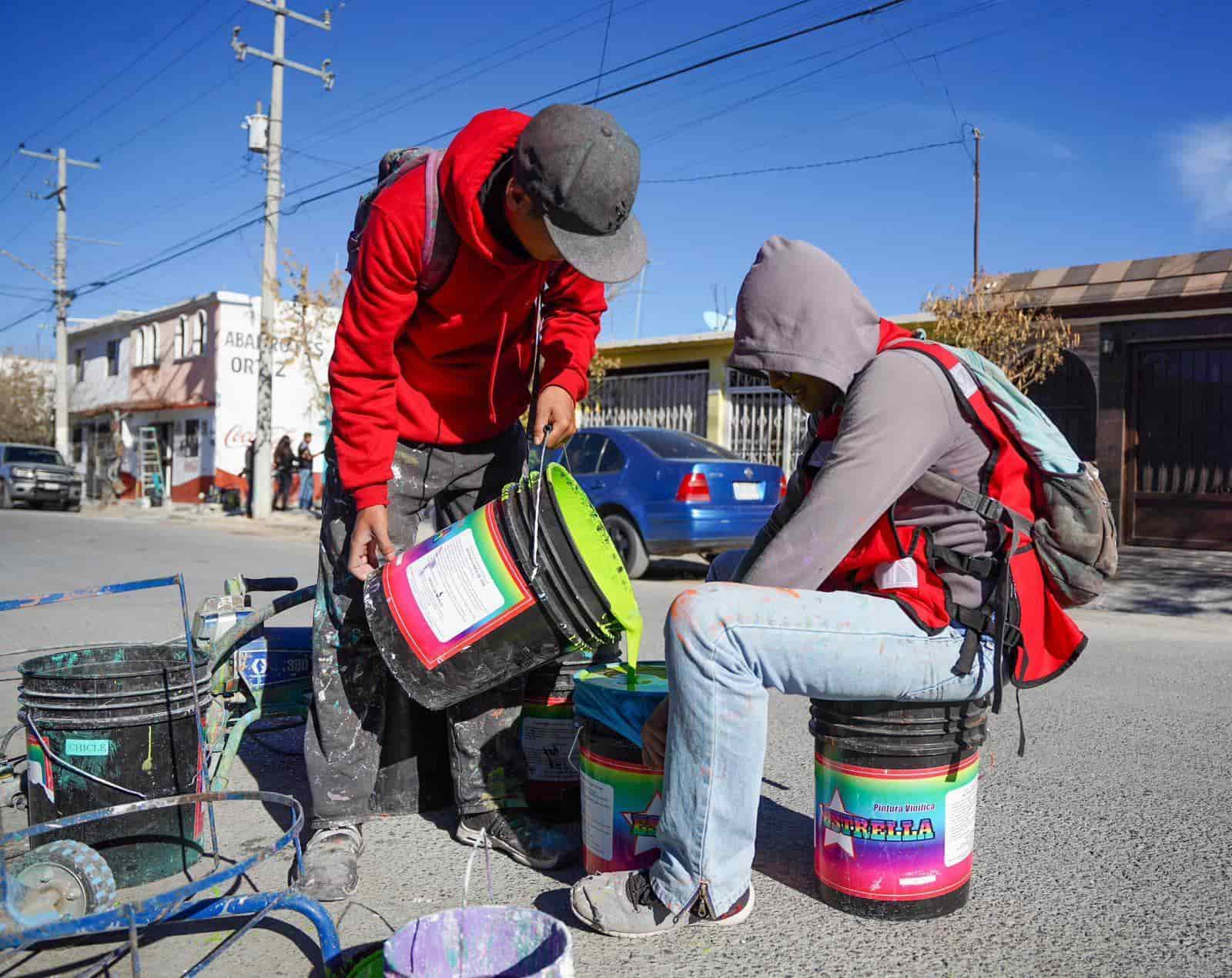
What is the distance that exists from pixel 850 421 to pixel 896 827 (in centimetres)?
92

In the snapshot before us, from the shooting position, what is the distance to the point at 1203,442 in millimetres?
13312

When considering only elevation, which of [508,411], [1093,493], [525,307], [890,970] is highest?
[525,307]

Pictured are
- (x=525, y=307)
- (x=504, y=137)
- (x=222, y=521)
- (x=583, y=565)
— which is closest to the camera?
(x=583, y=565)

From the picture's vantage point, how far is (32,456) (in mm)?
26625

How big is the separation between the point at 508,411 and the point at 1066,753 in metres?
2.53

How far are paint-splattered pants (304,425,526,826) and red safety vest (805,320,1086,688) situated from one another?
3.76ft

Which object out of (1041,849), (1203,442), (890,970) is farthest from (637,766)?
(1203,442)

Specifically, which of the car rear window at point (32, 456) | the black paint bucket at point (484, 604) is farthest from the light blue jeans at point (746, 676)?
the car rear window at point (32, 456)

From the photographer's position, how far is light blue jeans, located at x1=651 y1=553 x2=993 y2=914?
7.14 feet

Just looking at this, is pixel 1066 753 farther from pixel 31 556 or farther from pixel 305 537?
pixel 305 537

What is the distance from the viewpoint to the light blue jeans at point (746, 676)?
2.18 metres

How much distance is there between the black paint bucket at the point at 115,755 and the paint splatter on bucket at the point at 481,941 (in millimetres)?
1094

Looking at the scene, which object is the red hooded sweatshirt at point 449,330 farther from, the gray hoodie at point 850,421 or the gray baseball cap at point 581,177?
the gray hoodie at point 850,421

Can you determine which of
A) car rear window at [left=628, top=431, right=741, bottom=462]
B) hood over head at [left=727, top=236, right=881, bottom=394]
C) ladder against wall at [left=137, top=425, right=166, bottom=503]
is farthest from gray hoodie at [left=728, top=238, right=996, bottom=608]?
ladder against wall at [left=137, top=425, right=166, bottom=503]
